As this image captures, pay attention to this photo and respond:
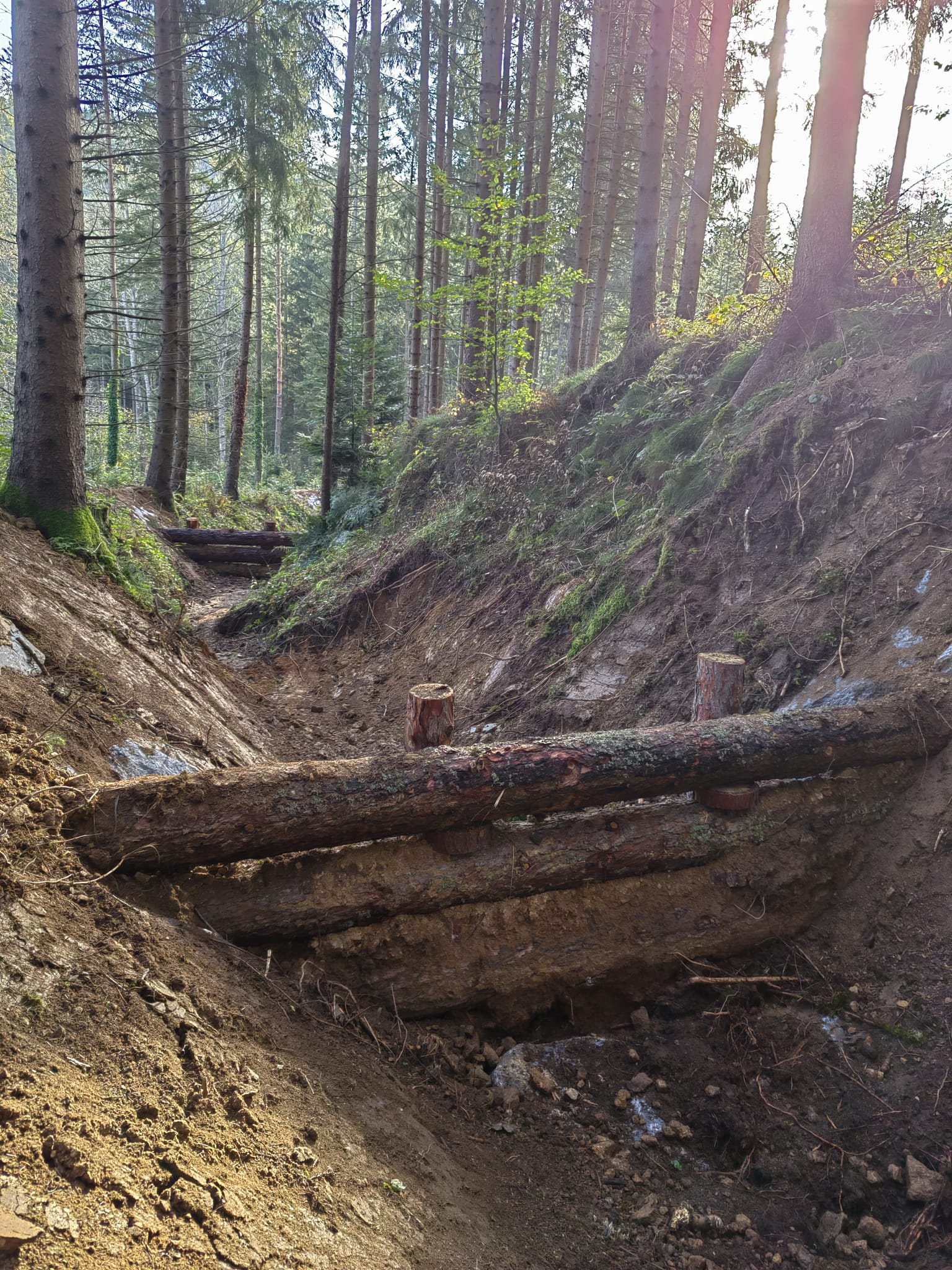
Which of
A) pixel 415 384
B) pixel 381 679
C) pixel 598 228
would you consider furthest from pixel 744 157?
pixel 381 679

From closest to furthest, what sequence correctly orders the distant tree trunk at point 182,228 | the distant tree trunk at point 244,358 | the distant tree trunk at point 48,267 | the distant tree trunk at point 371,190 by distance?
the distant tree trunk at point 48,267 → the distant tree trunk at point 182,228 → the distant tree trunk at point 371,190 → the distant tree trunk at point 244,358

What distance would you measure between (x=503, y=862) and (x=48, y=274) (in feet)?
20.3

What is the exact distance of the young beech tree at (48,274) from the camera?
6.09 metres

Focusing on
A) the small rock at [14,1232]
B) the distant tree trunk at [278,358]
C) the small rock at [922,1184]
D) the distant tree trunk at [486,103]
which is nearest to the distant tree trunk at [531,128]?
the distant tree trunk at [486,103]

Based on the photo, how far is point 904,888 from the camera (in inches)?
155

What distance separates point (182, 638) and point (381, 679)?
10.1ft

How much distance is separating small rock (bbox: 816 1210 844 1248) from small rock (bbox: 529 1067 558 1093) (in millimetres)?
1114

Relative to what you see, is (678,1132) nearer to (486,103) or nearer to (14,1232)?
(14,1232)

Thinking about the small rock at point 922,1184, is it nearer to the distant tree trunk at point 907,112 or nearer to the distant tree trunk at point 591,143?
the distant tree trunk at point 591,143

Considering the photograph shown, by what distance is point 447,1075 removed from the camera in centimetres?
330

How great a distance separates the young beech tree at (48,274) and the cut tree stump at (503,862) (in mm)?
4414

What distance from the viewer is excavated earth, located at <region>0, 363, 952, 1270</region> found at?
6.42 ft

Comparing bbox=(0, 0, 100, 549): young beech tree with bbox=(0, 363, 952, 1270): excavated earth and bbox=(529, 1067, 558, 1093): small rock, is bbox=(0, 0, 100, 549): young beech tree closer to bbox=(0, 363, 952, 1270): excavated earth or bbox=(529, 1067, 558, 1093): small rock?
bbox=(0, 363, 952, 1270): excavated earth

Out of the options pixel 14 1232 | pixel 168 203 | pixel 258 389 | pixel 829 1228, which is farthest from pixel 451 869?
pixel 258 389
